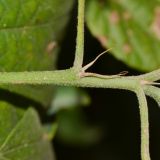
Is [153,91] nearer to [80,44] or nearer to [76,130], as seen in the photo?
[80,44]

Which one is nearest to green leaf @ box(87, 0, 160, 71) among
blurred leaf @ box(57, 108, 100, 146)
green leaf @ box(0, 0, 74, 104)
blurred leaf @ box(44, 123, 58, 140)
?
green leaf @ box(0, 0, 74, 104)

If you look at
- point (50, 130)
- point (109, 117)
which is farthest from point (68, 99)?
point (109, 117)

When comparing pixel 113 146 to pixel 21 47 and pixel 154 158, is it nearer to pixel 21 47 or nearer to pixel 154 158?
pixel 154 158

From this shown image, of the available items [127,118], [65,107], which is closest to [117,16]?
[65,107]

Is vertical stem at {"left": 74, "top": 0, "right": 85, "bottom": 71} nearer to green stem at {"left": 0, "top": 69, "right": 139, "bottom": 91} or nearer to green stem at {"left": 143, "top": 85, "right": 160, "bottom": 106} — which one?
green stem at {"left": 0, "top": 69, "right": 139, "bottom": 91}

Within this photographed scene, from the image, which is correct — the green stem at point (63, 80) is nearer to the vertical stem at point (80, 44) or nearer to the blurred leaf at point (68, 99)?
the vertical stem at point (80, 44)
